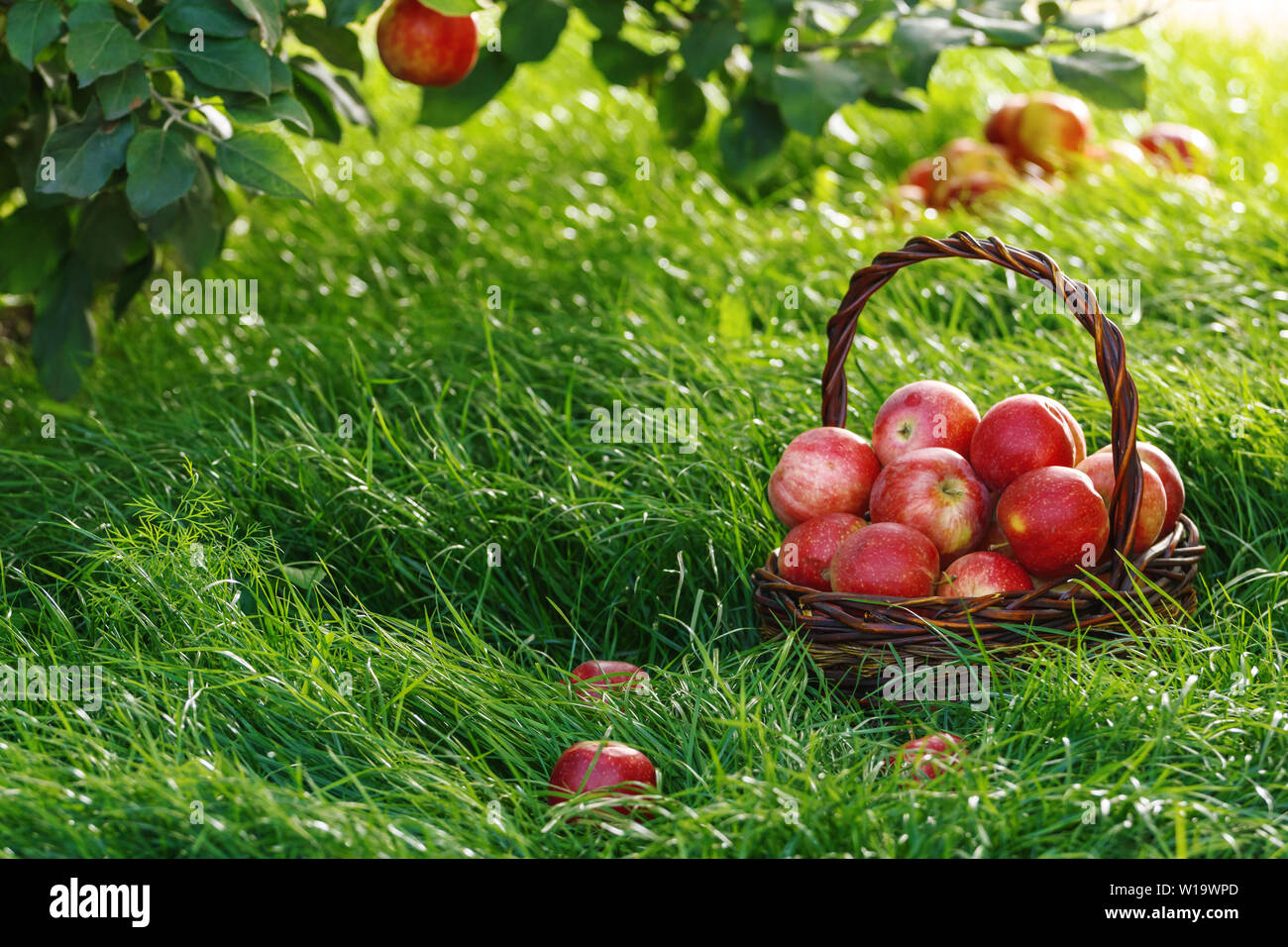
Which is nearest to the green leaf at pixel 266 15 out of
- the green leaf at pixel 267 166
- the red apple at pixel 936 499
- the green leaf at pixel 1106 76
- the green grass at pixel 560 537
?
the green leaf at pixel 267 166

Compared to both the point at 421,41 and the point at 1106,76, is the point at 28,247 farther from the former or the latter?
the point at 1106,76

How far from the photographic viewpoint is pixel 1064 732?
68.2 inches

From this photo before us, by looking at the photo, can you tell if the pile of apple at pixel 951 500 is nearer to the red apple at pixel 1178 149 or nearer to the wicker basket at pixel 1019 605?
the wicker basket at pixel 1019 605

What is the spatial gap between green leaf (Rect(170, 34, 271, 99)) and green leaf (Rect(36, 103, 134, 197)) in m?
0.19

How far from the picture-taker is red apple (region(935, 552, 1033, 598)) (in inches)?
75.9

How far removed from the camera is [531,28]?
2.87 m

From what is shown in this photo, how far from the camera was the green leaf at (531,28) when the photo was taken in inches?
113

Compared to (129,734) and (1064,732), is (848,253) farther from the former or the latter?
(129,734)

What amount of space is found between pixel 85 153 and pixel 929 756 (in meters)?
1.72

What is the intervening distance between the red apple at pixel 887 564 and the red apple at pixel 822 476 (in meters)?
0.16

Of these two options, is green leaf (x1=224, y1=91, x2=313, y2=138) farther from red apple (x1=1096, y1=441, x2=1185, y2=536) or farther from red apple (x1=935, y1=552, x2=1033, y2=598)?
red apple (x1=1096, y1=441, x2=1185, y2=536)

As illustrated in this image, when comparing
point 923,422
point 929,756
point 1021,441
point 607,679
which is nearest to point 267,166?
point 607,679

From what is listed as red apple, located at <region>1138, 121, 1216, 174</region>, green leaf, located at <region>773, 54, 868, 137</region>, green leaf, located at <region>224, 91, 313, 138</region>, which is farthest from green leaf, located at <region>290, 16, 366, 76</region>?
red apple, located at <region>1138, 121, 1216, 174</region>
